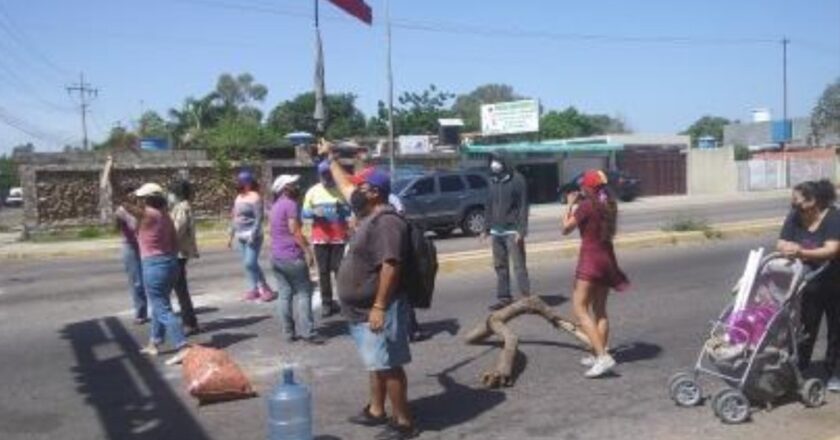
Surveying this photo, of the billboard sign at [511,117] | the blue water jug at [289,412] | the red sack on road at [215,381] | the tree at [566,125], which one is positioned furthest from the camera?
the tree at [566,125]

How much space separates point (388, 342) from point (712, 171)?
5279cm

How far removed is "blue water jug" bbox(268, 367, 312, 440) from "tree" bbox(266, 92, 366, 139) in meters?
69.1

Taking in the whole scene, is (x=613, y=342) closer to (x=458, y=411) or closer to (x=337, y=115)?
(x=458, y=411)

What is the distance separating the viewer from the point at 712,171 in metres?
56.5

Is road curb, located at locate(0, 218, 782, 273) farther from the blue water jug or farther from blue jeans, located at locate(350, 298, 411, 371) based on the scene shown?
the blue water jug

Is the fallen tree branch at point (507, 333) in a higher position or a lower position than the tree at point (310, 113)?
lower

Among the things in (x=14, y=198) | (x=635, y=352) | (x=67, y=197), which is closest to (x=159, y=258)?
(x=635, y=352)

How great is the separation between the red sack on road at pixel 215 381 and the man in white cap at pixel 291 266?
175cm

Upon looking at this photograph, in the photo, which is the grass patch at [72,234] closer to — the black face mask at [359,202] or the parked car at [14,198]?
the black face mask at [359,202]

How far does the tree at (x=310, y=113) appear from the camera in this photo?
7844cm

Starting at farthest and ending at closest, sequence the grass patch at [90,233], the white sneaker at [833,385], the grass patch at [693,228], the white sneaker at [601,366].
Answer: the grass patch at [90,233] < the grass patch at [693,228] < the white sneaker at [601,366] < the white sneaker at [833,385]

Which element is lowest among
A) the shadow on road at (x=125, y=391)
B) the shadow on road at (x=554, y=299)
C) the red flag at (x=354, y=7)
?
the shadow on road at (x=125, y=391)

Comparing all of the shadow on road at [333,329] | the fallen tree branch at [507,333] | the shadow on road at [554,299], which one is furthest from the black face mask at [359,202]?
the shadow on road at [554,299]

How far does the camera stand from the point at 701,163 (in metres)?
56.6
